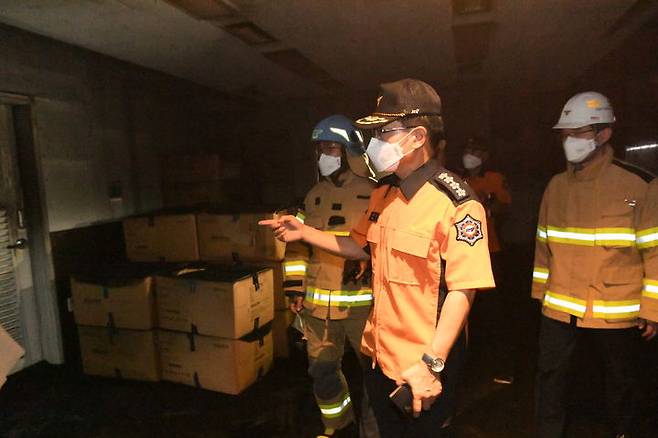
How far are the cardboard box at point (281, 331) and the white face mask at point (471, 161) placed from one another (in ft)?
6.80

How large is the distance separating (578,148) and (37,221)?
148 inches

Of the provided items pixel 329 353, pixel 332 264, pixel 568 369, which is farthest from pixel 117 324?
pixel 568 369

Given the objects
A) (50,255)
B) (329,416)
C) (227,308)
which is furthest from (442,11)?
(50,255)

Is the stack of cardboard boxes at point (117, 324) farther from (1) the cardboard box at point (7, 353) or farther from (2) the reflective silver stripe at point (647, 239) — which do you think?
(2) the reflective silver stripe at point (647, 239)

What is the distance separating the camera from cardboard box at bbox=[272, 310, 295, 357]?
351cm

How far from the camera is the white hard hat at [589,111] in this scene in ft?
6.16

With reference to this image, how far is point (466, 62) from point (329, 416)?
3969mm

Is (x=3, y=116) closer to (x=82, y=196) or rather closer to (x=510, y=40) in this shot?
(x=82, y=196)

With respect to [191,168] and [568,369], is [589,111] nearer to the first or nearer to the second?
[568,369]

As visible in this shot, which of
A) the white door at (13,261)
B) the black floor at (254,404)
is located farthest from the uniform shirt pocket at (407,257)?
the white door at (13,261)

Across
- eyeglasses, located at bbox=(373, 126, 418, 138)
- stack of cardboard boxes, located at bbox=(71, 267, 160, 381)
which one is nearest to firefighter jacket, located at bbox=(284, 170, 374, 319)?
eyeglasses, located at bbox=(373, 126, 418, 138)

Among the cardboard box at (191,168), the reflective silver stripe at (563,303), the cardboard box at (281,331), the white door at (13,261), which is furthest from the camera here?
the cardboard box at (191,168)

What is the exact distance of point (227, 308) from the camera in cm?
291

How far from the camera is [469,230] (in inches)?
49.6
